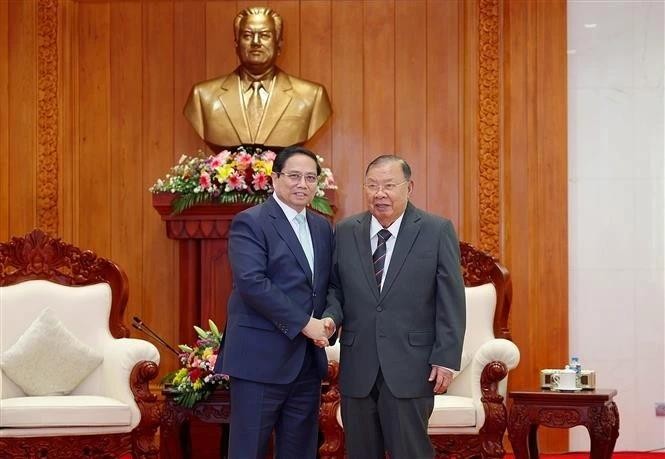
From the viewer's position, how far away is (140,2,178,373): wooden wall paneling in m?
6.80

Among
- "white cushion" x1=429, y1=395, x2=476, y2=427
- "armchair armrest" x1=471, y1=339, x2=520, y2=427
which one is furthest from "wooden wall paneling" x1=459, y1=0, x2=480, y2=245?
"white cushion" x1=429, y1=395, x2=476, y2=427

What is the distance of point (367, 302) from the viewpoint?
3881 millimetres

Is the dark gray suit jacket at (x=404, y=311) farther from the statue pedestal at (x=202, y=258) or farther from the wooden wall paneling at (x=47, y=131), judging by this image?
the wooden wall paneling at (x=47, y=131)

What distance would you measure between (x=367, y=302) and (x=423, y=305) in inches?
7.5

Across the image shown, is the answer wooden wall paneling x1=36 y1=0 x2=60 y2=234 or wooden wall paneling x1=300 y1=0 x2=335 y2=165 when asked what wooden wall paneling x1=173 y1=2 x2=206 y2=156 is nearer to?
wooden wall paneling x1=300 y1=0 x2=335 y2=165

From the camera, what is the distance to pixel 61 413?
509cm

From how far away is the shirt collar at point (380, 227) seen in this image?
3.96m

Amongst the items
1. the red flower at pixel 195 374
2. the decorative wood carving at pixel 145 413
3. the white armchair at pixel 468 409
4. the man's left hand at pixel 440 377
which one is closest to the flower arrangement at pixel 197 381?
the red flower at pixel 195 374

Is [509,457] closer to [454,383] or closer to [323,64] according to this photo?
[454,383]

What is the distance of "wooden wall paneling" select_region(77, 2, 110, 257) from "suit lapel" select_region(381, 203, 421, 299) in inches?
129

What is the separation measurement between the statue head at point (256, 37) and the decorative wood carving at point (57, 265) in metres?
1.42

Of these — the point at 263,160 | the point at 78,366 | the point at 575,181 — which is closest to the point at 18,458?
the point at 78,366

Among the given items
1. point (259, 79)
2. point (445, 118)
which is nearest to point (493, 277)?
point (445, 118)

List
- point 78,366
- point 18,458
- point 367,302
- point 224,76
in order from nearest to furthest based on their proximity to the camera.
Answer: point 367,302, point 18,458, point 78,366, point 224,76
